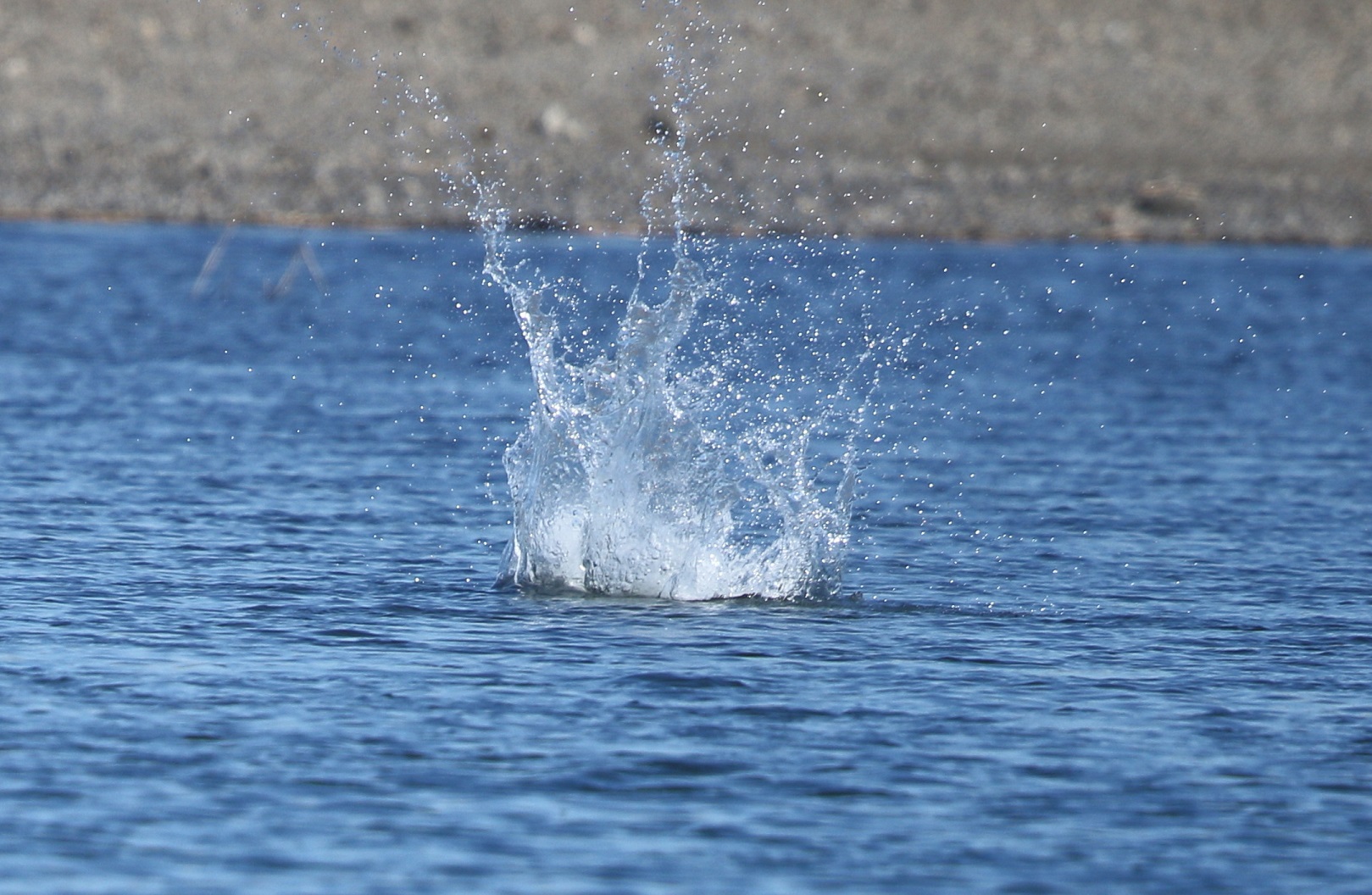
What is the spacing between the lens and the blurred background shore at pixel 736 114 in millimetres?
53906

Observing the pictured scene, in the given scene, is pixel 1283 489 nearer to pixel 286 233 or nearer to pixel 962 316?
pixel 962 316

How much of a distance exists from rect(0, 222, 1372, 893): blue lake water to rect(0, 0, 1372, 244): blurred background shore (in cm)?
2884

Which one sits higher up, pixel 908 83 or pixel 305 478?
pixel 908 83

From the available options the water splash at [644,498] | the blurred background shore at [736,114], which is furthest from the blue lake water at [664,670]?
the blurred background shore at [736,114]

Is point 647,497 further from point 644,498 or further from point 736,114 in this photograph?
point 736,114

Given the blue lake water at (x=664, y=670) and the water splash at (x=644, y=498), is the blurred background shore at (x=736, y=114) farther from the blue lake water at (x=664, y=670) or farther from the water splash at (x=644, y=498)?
the water splash at (x=644, y=498)

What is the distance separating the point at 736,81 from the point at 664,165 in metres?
11.5

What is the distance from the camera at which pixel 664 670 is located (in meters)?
11.8

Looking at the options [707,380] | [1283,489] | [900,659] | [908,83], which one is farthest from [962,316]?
[908,83]

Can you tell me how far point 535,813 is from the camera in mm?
9422

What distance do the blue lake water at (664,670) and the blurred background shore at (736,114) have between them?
94.6 feet

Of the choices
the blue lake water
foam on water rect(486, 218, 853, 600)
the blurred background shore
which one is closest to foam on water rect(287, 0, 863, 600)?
foam on water rect(486, 218, 853, 600)

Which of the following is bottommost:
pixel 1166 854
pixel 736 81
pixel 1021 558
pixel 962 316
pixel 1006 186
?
pixel 1166 854

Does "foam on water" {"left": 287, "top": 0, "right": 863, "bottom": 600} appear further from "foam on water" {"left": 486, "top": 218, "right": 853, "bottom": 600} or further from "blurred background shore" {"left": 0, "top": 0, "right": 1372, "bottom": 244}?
"blurred background shore" {"left": 0, "top": 0, "right": 1372, "bottom": 244}
